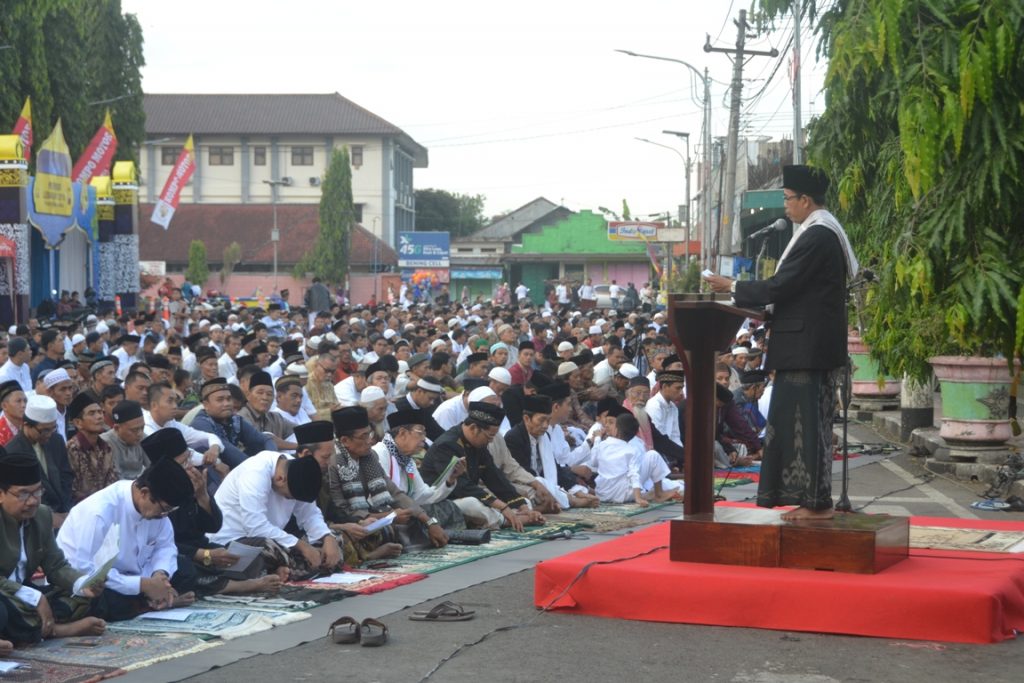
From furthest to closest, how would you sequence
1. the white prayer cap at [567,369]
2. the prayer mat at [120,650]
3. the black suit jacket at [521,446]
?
the white prayer cap at [567,369] → the black suit jacket at [521,446] → the prayer mat at [120,650]

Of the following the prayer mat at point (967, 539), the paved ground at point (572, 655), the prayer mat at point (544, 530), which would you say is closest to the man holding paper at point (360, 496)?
the prayer mat at point (544, 530)

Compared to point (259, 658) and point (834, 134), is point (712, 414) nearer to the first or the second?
point (259, 658)

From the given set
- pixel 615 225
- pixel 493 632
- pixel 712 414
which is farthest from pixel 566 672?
pixel 615 225

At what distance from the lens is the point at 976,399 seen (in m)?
13.4

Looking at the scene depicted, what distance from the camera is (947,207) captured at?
11.9m

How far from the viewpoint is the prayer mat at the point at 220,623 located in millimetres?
7270

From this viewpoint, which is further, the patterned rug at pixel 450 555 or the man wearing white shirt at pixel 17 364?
the man wearing white shirt at pixel 17 364

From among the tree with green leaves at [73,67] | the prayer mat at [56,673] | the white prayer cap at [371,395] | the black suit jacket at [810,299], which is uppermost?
the tree with green leaves at [73,67]

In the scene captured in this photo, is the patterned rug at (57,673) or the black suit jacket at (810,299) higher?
the black suit jacket at (810,299)

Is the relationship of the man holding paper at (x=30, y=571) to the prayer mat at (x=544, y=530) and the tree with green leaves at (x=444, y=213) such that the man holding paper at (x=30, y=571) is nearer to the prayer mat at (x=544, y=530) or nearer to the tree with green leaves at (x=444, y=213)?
the prayer mat at (x=544, y=530)

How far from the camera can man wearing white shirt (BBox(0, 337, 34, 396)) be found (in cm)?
1420

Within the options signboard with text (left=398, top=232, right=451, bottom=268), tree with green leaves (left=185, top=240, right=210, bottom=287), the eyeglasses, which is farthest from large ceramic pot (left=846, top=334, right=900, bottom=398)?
tree with green leaves (left=185, top=240, right=210, bottom=287)

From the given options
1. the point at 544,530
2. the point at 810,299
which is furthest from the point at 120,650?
the point at 544,530

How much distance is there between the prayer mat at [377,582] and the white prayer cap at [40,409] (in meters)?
1.95
